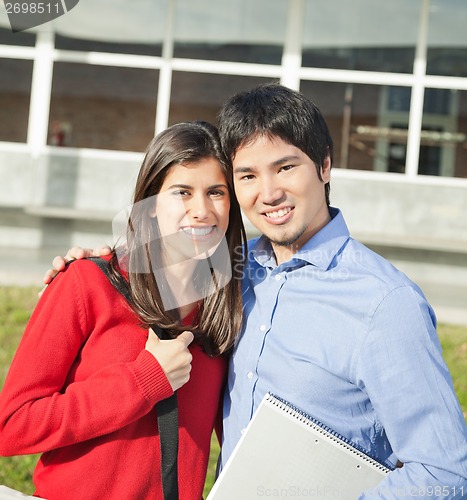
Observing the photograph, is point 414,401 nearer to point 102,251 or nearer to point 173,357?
point 173,357

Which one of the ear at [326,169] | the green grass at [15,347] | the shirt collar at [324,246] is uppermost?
the ear at [326,169]

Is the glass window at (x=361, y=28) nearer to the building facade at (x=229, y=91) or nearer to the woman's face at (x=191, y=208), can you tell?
the building facade at (x=229, y=91)

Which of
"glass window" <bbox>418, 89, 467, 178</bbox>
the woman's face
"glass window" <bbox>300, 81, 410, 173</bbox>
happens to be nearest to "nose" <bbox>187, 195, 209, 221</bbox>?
the woman's face

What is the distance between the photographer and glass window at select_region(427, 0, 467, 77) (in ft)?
34.7

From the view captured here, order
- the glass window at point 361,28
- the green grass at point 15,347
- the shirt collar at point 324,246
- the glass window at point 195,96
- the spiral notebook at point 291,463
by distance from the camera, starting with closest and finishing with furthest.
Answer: the spiral notebook at point 291,463 < the shirt collar at point 324,246 < the green grass at point 15,347 < the glass window at point 361,28 < the glass window at point 195,96

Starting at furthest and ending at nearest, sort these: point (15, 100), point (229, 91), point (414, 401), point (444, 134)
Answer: point (15, 100) → point (229, 91) → point (444, 134) → point (414, 401)

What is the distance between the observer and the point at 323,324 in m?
2.00

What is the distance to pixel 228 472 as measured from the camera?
1.89 meters

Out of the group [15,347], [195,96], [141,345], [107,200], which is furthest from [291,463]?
[195,96]

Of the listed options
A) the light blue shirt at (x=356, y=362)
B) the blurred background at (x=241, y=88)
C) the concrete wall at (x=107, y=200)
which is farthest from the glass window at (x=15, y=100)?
the light blue shirt at (x=356, y=362)

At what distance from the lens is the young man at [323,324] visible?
1.79m

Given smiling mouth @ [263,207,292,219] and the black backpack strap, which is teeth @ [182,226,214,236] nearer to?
smiling mouth @ [263,207,292,219]

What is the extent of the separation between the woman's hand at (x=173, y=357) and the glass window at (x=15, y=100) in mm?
15190

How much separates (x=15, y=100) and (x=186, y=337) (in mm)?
15388
